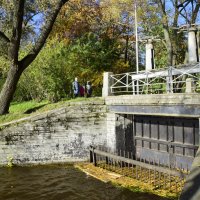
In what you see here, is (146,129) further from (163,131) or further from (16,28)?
(16,28)

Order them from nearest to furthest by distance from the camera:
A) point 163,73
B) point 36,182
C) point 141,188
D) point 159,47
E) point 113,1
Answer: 1. point 141,188
2. point 36,182
3. point 163,73
4. point 113,1
5. point 159,47

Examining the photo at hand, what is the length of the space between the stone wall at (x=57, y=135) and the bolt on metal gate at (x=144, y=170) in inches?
30.4

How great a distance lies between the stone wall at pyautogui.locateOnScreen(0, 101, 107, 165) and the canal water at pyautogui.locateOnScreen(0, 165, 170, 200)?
26.4 inches

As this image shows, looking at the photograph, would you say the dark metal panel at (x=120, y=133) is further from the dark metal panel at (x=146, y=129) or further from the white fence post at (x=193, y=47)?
the white fence post at (x=193, y=47)

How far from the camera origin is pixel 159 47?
97.9 ft

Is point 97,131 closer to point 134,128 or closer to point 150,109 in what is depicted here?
point 134,128

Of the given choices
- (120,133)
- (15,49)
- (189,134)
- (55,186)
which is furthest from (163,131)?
(15,49)

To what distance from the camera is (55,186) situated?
37.7 feet

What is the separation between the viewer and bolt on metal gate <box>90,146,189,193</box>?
10570mm

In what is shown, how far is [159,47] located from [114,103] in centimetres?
1721

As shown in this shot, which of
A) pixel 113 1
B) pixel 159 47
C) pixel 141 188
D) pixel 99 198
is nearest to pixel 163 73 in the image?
pixel 141 188

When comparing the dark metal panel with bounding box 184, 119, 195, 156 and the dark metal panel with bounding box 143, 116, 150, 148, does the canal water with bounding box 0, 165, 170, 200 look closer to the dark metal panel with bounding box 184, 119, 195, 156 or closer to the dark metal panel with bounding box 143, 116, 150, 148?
the dark metal panel with bounding box 184, 119, 195, 156

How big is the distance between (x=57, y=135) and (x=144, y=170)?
13.5ft

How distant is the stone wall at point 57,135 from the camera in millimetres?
13930
